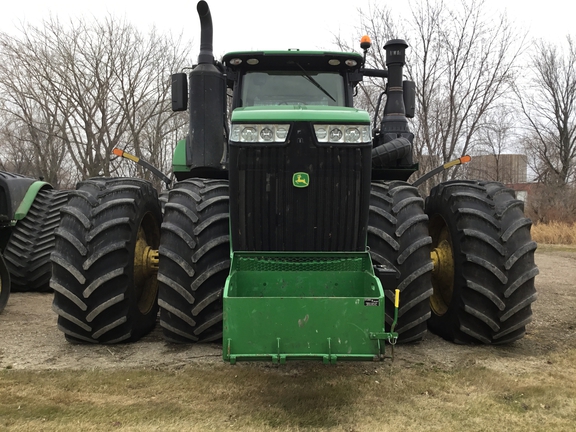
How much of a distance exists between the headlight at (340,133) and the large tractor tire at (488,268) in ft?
4.84

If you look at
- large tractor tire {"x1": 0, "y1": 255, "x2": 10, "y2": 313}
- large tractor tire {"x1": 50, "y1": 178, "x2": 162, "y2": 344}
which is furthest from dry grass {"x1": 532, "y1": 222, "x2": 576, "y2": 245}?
large tractor tire {"x1": 0, "y1": 255, "x2": 10, "y2": 313}

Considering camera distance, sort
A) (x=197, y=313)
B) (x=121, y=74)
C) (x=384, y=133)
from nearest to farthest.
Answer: (x=197, y=313)
(x=384, y=133)
(x=121, y=74)

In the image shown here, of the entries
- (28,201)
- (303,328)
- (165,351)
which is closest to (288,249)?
(303,328)

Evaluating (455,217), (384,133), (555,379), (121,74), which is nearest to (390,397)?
(555,379)

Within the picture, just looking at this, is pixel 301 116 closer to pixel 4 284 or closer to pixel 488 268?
pixel 488 268

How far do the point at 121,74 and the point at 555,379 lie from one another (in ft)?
79.6

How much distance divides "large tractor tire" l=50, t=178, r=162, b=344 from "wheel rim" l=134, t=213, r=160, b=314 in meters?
0.03

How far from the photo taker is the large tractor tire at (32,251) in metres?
7.38

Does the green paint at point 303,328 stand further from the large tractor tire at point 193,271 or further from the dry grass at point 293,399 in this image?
the large tractor tire at point 193,271

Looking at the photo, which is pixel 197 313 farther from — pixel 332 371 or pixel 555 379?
pixel 555 379

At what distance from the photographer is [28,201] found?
7793 mm

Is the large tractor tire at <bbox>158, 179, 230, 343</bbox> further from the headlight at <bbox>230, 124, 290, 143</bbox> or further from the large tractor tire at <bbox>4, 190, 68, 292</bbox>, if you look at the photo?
the large tractor tire at <bbox>4, 190, 68, 292</bbox>

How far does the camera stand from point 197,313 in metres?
4.11

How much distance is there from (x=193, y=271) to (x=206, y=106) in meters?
1.69
